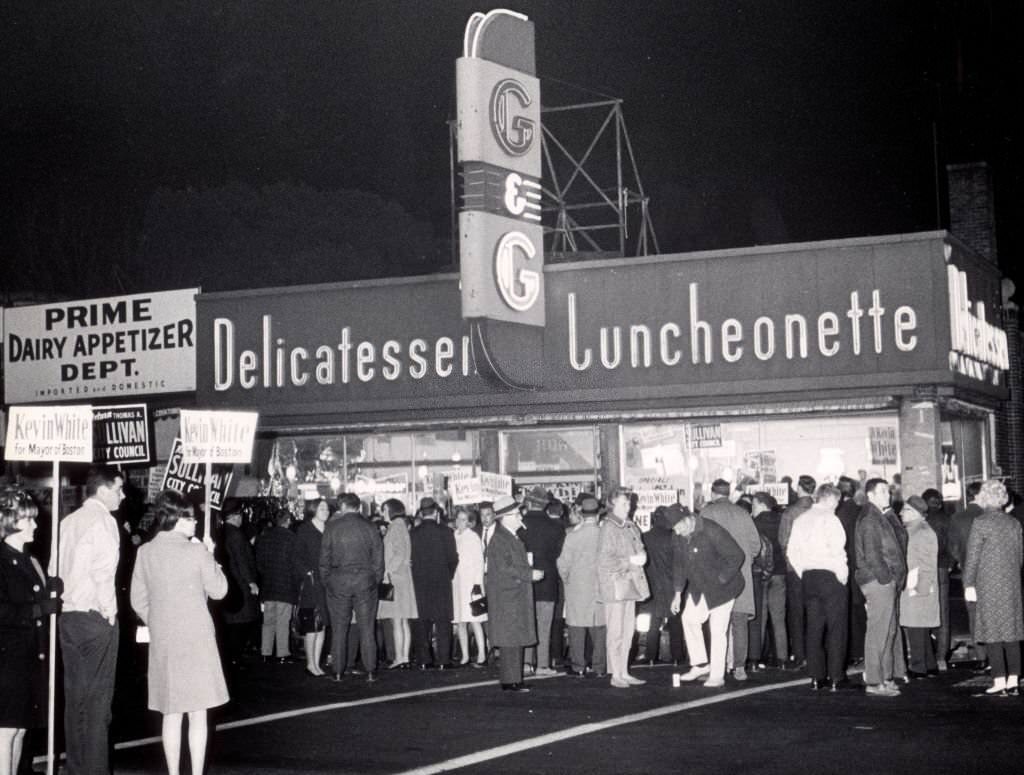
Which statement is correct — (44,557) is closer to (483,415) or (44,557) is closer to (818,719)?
(818,719)

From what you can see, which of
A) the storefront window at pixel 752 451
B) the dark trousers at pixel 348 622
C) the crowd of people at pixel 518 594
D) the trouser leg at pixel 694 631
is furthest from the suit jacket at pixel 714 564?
the storefront window at pixel 752 451

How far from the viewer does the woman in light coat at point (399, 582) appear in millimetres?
17188

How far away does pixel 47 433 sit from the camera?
36.6 feet

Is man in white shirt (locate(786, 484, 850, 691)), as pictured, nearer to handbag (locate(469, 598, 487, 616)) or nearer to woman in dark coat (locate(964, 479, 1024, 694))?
woman in dark coat (locate(964, 479, 1024, 694))

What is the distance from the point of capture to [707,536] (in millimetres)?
14734

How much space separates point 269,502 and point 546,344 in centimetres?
539

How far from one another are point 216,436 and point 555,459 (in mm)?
11229

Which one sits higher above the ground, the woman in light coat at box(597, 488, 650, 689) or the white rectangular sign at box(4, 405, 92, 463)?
the white rectangular sign at box(4, 405, 92, 463)

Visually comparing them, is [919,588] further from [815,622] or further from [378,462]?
[378,462]

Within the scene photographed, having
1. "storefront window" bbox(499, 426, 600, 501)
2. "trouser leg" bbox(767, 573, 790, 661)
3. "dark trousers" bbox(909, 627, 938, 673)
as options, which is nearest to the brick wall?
"storefront window" bbox(499, 426, 600, 501)

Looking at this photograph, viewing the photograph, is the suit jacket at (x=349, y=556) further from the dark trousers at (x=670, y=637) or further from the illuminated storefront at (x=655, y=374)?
the illuminated storefront at (x=655, y=374)

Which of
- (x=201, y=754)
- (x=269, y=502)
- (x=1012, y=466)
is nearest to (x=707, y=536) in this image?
(x=201, y=754)

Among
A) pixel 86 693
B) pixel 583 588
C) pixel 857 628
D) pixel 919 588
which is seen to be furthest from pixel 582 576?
pixel 86 693

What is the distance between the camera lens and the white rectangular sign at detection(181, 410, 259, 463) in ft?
42.8
